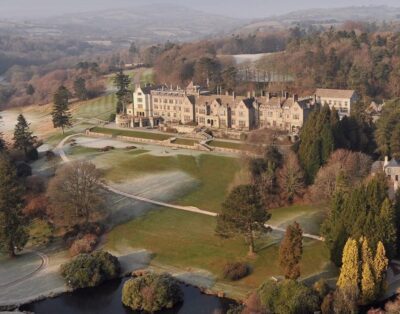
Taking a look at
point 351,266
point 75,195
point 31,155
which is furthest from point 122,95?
point 351,266

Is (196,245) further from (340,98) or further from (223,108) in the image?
(340,98)

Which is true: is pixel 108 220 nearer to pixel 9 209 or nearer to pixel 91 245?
pixel 91 245

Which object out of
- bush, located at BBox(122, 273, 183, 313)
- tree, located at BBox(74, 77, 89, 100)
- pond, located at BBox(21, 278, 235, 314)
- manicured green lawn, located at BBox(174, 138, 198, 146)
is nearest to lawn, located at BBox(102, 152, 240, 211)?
manicured green lawn, located at BBox(174, 138, 198, 146)

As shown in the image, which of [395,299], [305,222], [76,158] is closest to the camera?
[395,299]

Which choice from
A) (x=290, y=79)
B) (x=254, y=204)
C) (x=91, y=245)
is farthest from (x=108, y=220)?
(x=290, y=79)

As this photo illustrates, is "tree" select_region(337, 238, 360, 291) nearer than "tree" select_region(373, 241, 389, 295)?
Yes

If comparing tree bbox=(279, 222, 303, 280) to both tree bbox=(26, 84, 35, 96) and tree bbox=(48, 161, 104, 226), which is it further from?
tree bbox=(26, 84, 35, 96)
